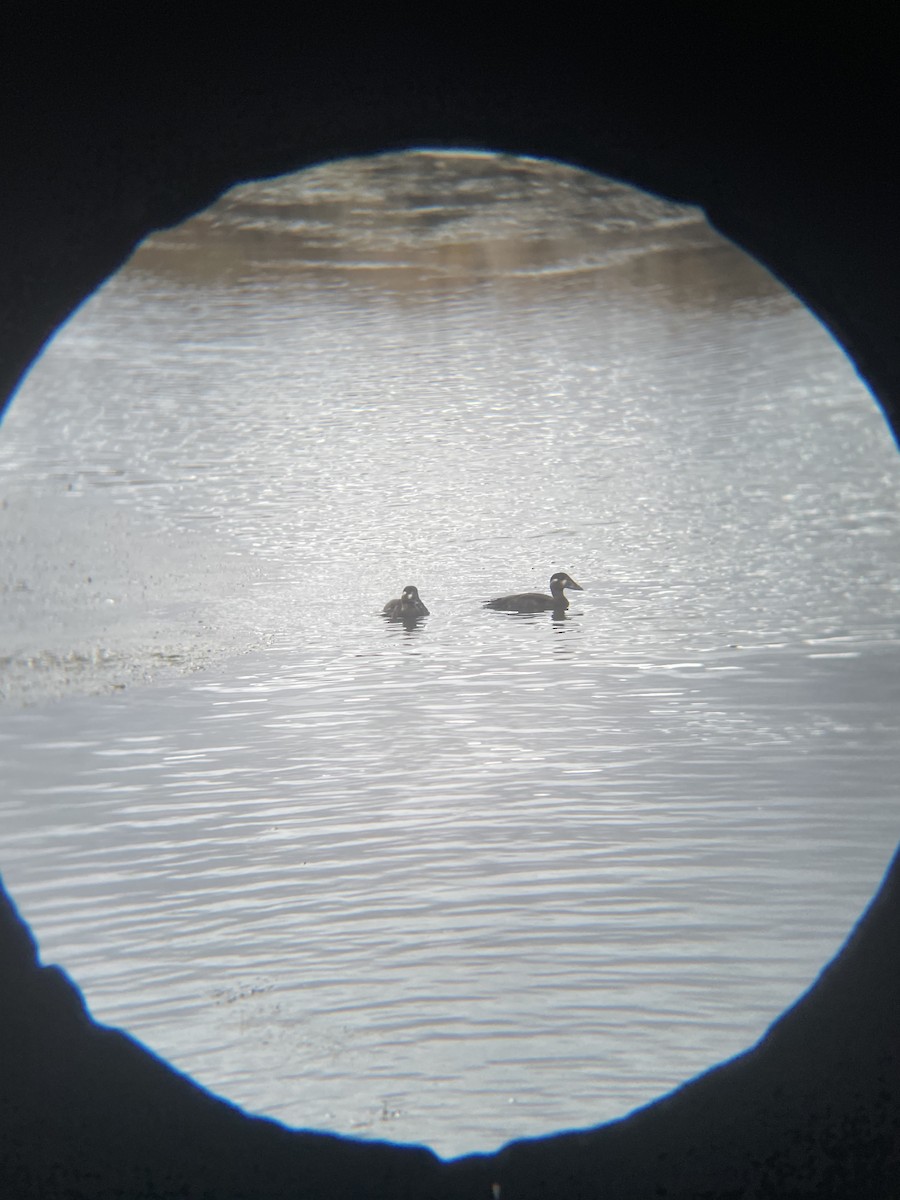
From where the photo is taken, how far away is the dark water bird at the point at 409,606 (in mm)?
11805

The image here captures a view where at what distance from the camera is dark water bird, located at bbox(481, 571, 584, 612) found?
11664mm

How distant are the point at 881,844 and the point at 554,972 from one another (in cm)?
274

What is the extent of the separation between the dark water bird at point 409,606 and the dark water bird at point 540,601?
84 centimetres

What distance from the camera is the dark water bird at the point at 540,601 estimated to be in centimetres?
1166

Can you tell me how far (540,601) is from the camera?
38.2 ft

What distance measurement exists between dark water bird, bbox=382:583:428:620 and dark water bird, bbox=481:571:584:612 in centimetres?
84

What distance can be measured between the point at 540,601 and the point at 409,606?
4.22ft

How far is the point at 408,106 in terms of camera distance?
169cm

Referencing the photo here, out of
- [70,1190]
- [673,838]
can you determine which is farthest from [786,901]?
[70,1190]

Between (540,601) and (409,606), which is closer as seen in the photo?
(540,601)

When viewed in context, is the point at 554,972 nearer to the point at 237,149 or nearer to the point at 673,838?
the point at 673,838

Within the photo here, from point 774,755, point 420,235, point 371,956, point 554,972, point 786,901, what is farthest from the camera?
point 420,235

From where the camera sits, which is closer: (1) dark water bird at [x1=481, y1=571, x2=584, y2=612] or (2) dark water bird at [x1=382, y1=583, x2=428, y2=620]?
(1) dark water bird at [x1=481, y1=571, x2=584, y2=612]

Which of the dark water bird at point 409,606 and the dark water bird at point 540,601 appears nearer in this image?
the dark water bird at point 540,601
